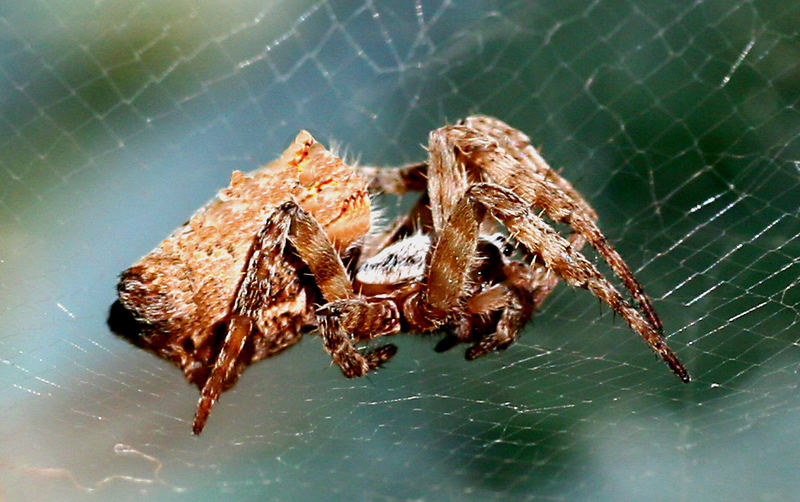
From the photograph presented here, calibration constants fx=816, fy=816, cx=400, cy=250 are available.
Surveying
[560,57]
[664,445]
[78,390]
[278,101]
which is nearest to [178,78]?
[278,101]

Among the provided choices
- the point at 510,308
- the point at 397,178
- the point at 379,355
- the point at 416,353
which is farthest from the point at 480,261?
the point at 416,353

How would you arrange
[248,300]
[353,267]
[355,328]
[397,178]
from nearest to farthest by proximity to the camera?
[248,300]
[355,328]
[353,267]
[397,178]

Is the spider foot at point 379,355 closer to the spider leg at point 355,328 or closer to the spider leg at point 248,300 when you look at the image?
the spider leg at point 355,328

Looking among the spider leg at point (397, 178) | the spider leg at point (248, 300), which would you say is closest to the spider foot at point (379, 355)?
the spider leg at point (248, 300)

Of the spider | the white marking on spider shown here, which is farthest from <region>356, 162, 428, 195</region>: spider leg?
the white marking on spider

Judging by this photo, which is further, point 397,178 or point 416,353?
point 416,353

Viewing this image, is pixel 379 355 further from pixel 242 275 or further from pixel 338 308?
pixel 242 275

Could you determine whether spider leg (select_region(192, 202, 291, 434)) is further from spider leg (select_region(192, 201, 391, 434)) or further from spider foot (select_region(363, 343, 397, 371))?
spider foot (select_region(363, 343, 397, 371))
